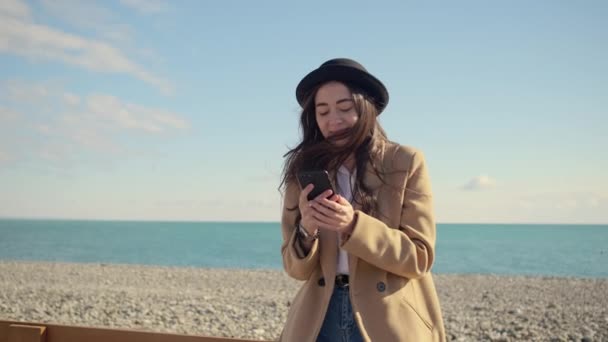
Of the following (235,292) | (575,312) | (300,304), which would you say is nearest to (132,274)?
(235,292)

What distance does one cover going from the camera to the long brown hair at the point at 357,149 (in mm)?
2309

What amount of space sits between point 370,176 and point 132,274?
20555 mm

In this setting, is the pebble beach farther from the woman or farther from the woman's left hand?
the woman's left hand

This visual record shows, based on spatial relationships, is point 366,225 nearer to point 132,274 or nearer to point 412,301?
point 412,301

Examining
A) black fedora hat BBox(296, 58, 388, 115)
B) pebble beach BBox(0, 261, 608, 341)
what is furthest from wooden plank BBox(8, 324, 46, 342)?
pebble beach BBox(0, 261, 608, 341)

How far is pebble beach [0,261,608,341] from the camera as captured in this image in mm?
9391

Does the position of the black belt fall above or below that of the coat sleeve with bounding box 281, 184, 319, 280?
below

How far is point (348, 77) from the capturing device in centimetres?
235

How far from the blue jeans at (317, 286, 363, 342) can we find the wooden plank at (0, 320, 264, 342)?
0.64 m

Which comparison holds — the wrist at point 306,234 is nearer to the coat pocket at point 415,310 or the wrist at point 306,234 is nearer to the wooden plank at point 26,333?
the coat pocket at point 415,310

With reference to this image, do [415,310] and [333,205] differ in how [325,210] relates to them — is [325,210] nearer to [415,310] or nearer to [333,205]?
[333,205]

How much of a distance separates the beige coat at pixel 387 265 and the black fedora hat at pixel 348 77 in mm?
242

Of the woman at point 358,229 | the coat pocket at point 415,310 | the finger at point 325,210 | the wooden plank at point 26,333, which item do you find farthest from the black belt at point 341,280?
the wooden plank at point 26,333

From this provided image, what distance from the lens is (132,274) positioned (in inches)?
838
